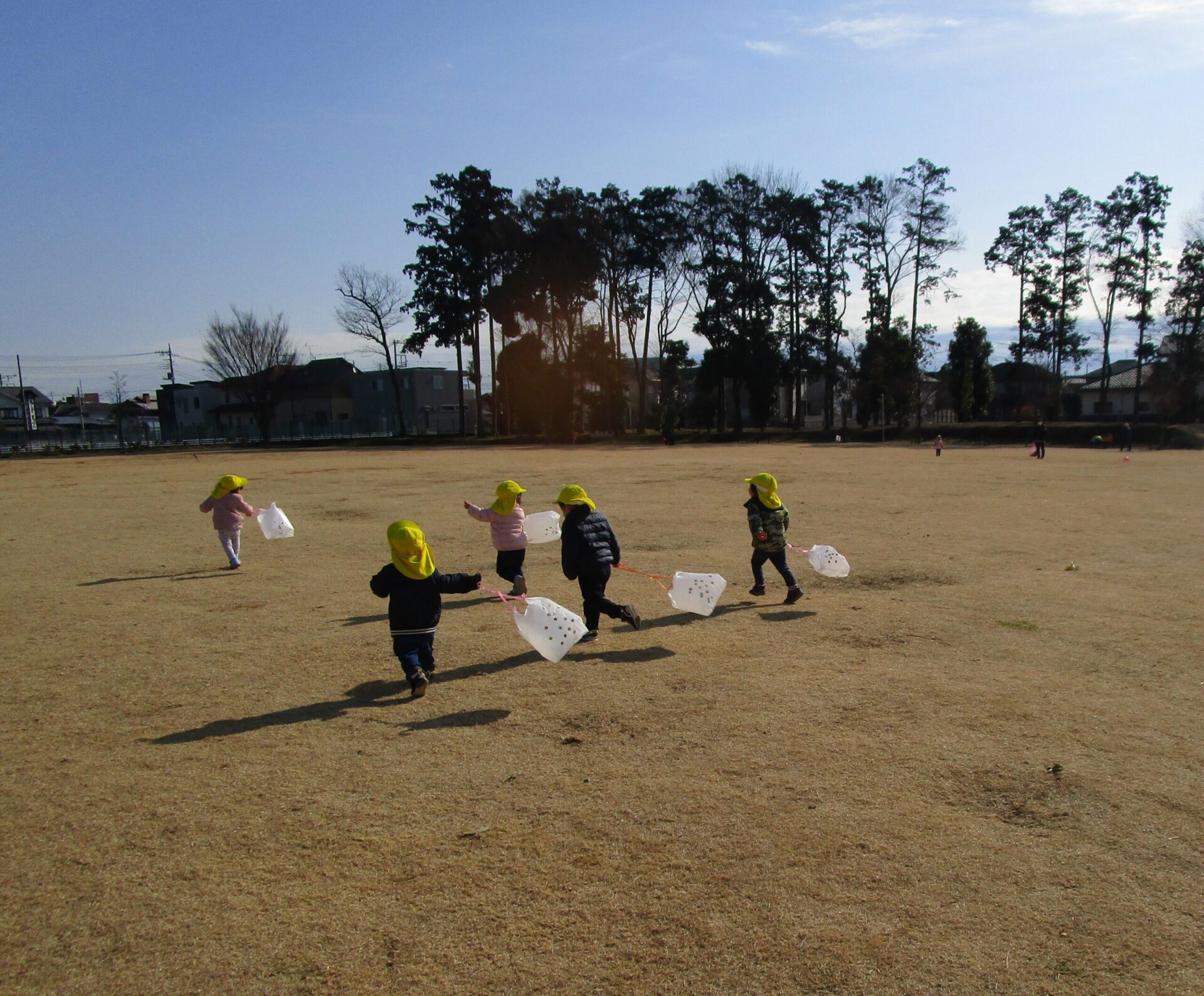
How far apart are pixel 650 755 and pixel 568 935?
5.52 feet

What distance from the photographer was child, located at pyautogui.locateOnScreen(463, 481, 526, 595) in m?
8.94

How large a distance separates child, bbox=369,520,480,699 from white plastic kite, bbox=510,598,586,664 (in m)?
0.45

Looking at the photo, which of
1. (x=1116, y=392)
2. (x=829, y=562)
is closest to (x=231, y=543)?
(x=829, y=562)

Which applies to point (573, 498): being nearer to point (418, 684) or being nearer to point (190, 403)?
point (418, 684)

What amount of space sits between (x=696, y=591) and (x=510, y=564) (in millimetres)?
2300

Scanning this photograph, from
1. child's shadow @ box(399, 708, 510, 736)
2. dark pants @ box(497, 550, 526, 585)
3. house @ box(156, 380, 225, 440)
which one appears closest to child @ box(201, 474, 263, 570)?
dark pants @ box(497, 550, 526, 585)

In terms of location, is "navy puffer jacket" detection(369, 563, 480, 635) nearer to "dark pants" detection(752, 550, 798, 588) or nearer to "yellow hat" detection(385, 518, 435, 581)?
"yellow hat" detection(385, 518, 435, 581)

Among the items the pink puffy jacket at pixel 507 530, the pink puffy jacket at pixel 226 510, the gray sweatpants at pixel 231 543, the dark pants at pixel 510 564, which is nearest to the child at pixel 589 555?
the pink puffy jacket at pixel 507 530

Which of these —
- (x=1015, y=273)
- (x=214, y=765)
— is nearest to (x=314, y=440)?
(x=1015, y=273)

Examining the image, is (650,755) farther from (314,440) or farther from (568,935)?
(314,440)

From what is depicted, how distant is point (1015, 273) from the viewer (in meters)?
58.3

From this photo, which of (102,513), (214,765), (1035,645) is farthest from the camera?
(102,513)

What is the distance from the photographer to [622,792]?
14.4 feet

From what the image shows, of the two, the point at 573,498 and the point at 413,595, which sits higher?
the point at 573,498
